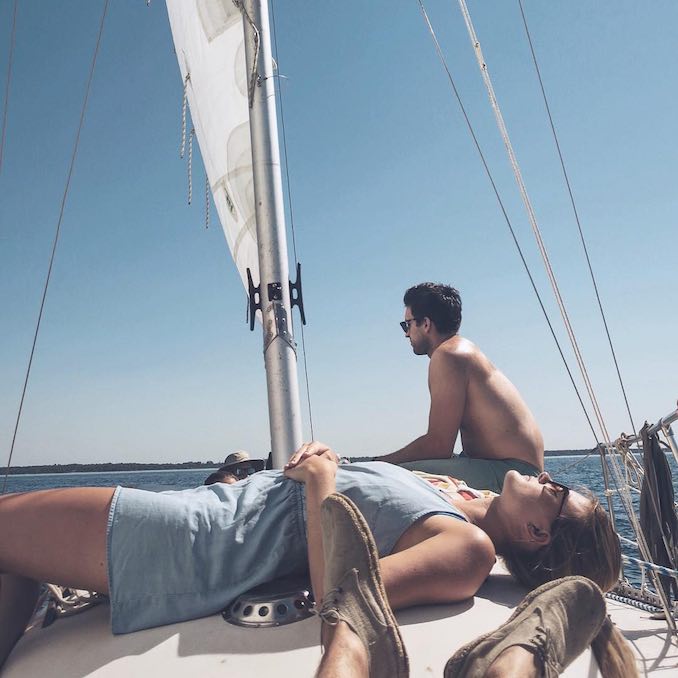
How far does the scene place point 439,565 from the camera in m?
1.71

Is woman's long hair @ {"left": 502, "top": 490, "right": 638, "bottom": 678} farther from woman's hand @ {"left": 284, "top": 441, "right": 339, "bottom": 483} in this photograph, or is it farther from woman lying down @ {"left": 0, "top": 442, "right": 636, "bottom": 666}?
woman's hand @ {"left": 284, "top": 441, "right": 339, "bottom": 483}

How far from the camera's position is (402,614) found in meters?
1.72

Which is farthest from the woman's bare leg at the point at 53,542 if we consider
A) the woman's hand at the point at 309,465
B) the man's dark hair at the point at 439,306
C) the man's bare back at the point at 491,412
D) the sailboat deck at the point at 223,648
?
the man's dark hair at the point at 439,306

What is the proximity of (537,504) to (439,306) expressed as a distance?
6.11 ft

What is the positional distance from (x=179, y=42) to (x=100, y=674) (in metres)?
6.36

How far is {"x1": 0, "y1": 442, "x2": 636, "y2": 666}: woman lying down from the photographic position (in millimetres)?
1660

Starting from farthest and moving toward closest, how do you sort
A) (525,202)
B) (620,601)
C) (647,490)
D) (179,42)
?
(179,42) → (525,202) → (647,490) → (620,601)

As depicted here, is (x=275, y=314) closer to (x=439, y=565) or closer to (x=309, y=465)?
(x=309, y=465)

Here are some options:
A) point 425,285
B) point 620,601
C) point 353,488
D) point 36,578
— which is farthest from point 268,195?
point 620,601

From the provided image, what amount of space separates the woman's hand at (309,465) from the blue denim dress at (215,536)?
0.04m

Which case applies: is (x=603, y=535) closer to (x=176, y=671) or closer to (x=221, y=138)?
(x=176, y=671)

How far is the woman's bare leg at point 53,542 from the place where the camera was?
1.66 metres

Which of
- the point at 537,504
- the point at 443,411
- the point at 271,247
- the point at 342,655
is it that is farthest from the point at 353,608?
the point at 271,247

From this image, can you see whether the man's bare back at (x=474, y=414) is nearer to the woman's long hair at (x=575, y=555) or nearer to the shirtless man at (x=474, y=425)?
the shirtless man at (x=474, y=425)
